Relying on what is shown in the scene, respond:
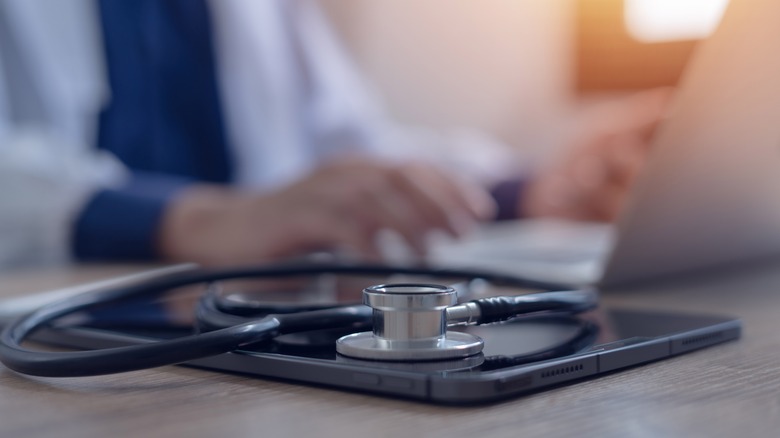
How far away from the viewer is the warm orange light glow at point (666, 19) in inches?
103

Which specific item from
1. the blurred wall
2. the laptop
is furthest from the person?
the blurred wall

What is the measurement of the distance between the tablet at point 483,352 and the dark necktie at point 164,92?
100 cm

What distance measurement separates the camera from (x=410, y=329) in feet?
0.90

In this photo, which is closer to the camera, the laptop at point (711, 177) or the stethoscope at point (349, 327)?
the stethoscope at point (349, 327)

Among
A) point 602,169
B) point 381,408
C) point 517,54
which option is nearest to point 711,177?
point 381,408

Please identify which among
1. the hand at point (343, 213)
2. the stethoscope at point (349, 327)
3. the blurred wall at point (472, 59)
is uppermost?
the blurred wall at point (472, 59)

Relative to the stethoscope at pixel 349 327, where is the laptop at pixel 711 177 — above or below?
above

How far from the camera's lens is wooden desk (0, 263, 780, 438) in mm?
222

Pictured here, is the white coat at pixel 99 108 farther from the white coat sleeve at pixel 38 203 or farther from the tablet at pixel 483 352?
the tablet at pixel 483 352

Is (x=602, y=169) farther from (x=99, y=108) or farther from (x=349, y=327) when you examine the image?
(x=349, y=327)

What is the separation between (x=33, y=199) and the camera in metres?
0.94

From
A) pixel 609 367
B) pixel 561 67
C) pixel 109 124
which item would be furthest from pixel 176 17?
pixel 561 67

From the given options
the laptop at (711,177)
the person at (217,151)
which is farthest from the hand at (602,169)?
the laptop at (711,177)

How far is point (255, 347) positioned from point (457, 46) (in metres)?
2.35
